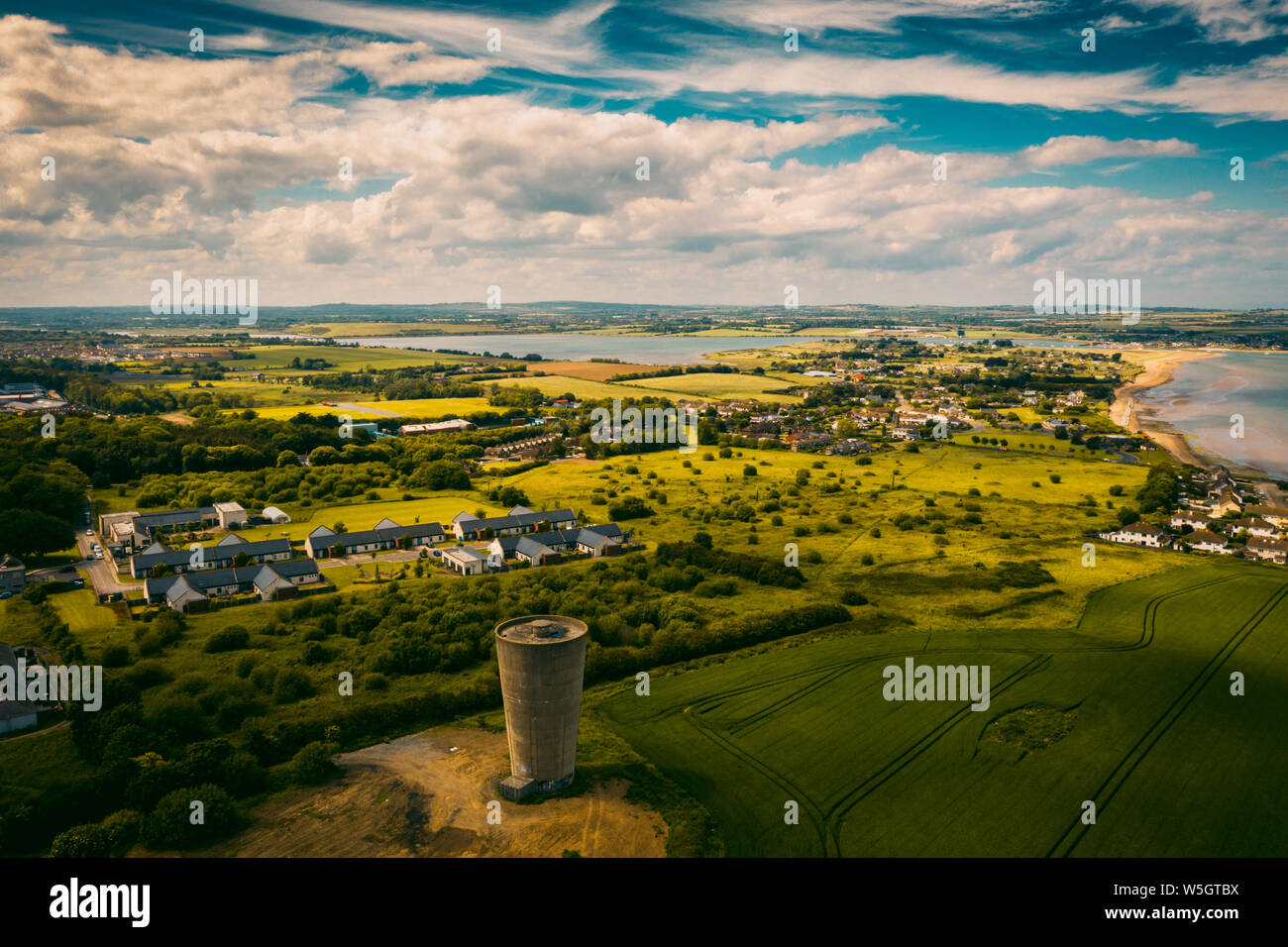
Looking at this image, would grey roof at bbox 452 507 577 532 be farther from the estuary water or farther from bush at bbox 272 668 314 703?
the estuary water

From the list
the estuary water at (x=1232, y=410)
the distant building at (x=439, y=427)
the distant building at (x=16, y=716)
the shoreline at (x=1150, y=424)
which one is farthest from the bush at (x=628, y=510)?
the estuary water at (x=1232, y=410)

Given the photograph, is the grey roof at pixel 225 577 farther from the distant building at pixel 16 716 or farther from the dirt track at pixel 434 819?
the dirt track at pixel 434 819

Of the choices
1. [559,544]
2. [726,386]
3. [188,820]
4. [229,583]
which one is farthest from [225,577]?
[726,386]

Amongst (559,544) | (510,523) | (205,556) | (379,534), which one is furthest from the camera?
(510,523)

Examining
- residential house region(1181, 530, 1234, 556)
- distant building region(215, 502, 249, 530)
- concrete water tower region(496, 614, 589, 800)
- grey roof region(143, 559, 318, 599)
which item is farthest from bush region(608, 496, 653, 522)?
residential house region(1181, 530, 1234, 556)

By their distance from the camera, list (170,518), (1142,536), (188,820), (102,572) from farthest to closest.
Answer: (170,518), (1142,536), (102,572), (188,820)

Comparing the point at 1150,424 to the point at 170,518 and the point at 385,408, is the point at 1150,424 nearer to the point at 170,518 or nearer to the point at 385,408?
the point at 385,408
